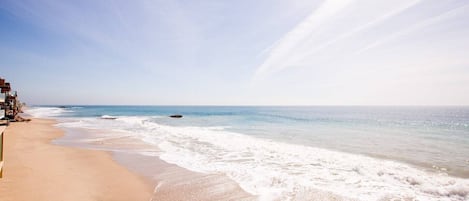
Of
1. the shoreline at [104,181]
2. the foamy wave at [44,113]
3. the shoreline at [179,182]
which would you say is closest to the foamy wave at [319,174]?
the shoreline at [179,182]

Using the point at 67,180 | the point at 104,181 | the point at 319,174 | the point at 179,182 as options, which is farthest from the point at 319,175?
the point at 67,180

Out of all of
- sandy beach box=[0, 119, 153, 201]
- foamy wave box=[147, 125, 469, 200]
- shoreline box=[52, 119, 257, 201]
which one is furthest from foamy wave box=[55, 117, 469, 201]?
sandy beach box=[0, 119, 153, 201]

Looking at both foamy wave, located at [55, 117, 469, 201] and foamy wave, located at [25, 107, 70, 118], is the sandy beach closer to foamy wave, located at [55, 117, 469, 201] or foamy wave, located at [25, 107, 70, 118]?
foamy wave, located at [55, 117, 469, 201]

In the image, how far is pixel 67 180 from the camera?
287 inches

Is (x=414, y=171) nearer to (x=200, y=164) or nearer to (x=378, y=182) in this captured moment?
(x=378, y=182)

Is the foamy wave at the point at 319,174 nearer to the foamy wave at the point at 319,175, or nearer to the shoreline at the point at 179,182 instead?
the foamy wave at the point at 319,175

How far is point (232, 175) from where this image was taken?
27.3 ft

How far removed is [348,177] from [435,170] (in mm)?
4712

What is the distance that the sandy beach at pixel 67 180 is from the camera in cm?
612

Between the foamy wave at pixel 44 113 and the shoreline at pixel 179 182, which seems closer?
the shoreline at pixel 179 182

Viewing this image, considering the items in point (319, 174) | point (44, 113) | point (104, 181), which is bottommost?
point (319, 174)

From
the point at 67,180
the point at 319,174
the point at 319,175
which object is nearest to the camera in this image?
the point at 67,180

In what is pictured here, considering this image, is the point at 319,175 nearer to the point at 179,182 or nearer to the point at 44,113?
the point at 179,182

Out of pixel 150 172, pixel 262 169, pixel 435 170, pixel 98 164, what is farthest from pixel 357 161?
pixel 98 164
